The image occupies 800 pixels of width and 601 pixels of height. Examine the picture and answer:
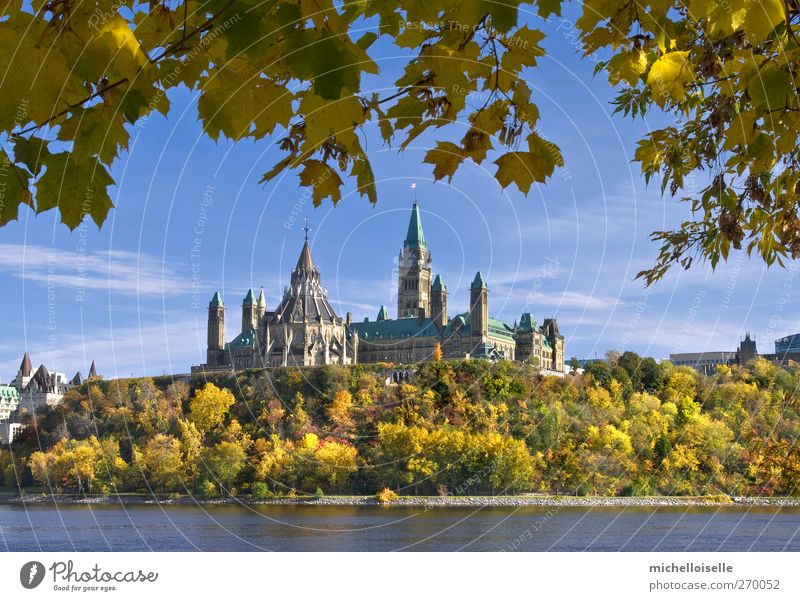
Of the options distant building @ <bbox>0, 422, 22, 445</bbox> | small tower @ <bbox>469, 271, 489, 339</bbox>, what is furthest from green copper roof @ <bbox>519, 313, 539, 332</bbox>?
distant building @ <bbox>0, 422, 22, 445</bbox>

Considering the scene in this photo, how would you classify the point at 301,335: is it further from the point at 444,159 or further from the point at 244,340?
the point at 444,159

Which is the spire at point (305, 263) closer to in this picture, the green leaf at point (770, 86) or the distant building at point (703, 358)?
the distant building at point (703, 358)

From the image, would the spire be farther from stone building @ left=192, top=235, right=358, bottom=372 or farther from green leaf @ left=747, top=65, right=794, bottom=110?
green leaf @ left=747, top=65, right=794, bottom=110
